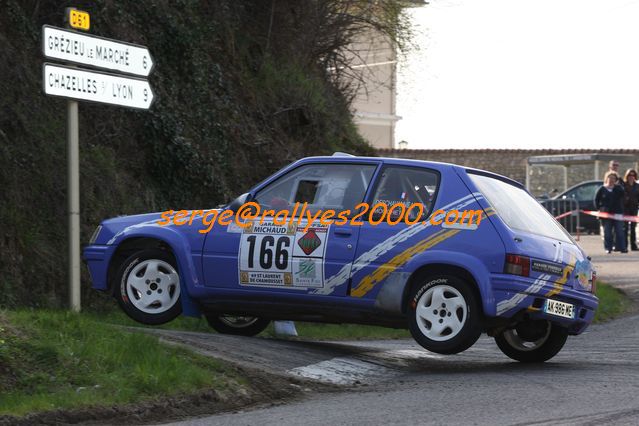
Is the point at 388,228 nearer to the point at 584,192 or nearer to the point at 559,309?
the point at 559,309

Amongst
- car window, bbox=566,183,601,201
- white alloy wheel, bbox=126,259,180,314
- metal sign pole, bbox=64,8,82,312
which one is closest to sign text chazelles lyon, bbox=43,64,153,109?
metal sign pole, bbox=64,8,82,312

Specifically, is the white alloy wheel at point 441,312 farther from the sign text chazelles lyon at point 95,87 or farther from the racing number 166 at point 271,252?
the sign text chazelles lyon at point 95,87

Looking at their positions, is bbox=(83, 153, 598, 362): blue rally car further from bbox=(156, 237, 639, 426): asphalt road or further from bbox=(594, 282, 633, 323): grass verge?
bbox=(594, 282, 633, 323): grass verge

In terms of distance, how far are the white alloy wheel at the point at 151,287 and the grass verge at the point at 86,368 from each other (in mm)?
2020

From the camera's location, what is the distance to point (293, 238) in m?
Result: 10.9

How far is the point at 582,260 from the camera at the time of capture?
11.1 m

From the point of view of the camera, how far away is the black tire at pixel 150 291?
11578 mm

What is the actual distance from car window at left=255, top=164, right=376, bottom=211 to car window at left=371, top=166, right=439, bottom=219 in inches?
6.1

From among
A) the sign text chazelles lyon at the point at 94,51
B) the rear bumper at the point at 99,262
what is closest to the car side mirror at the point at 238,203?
the rear bumper at the point at 99,262

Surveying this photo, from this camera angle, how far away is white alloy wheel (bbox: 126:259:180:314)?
11.6 metres

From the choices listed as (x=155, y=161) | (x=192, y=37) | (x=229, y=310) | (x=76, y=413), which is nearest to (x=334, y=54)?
(x=192, y=37)

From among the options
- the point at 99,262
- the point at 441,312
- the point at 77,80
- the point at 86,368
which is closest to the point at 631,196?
the point at 99,262

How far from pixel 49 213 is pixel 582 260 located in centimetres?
694

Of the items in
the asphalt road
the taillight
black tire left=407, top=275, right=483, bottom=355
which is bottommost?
the asphalt road
